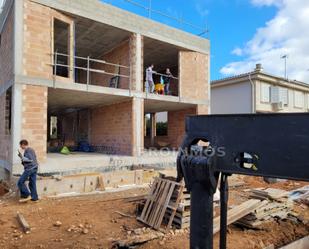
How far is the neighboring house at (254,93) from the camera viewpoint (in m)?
18.3

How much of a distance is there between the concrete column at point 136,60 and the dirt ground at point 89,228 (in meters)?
5.79

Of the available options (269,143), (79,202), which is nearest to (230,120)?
(269,143)

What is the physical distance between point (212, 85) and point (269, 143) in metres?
19.5

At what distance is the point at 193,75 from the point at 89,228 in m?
10.4

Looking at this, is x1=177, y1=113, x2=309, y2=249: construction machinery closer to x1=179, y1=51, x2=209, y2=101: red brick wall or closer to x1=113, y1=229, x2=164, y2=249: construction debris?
x1=113, y1=229, x2=164, y2=249: construction debris

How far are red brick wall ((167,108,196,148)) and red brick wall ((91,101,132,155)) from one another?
420 centimetres

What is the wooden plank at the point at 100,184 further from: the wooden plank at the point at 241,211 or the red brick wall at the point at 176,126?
the red brick wall at the point at 176,126

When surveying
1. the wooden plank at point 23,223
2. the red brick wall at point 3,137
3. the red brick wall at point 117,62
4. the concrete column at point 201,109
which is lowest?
the wooden plank at point 23,223

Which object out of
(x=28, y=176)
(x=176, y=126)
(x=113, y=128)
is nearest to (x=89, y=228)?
(x=28, y=176)

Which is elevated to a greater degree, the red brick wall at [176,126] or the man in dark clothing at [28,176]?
the red brick wall at [176,126]

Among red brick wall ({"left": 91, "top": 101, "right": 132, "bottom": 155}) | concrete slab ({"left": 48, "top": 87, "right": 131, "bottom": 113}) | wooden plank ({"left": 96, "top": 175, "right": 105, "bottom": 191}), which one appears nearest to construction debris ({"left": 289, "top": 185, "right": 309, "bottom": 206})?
wooden plank ({"left": 96, "top": 175, "right": 105, "bottom": 191})

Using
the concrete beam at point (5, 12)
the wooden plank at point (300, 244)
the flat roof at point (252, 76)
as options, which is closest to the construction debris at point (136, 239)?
the wooden plank at point (300, 244)

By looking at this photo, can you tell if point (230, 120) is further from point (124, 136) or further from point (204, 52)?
point (204, 52)

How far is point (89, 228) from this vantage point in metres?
5.39
